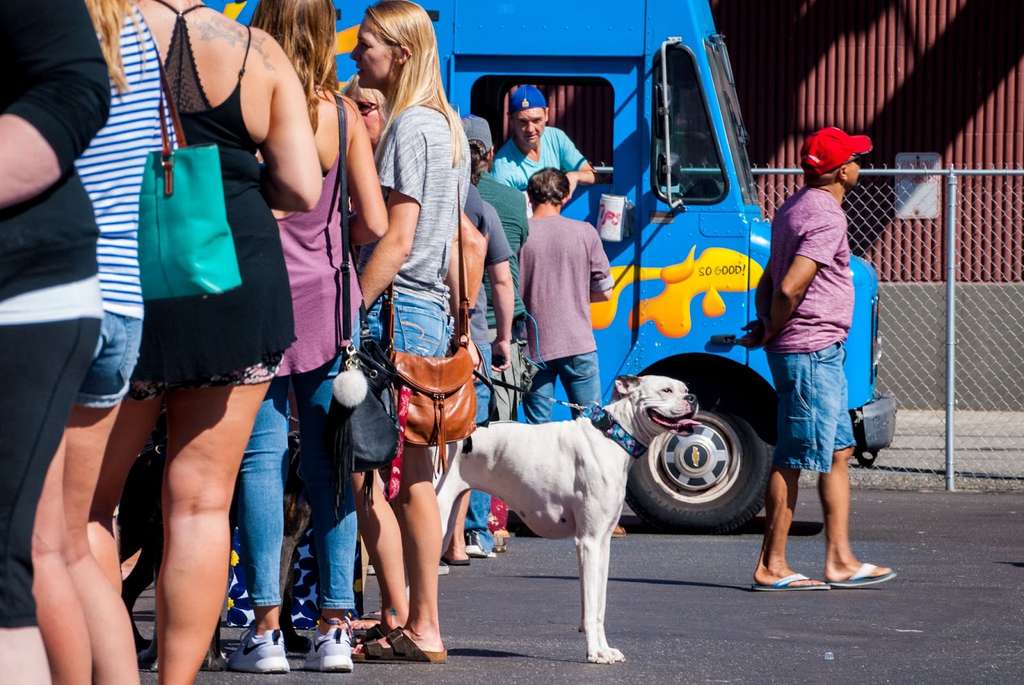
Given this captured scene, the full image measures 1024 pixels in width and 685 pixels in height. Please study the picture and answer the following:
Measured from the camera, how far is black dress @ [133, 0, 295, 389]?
388 centimetres

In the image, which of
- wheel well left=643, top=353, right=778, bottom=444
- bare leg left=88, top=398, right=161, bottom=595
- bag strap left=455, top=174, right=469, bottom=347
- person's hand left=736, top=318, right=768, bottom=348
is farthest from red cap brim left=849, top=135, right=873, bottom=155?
bare leg left=88, top=398, right=161, bottom=595

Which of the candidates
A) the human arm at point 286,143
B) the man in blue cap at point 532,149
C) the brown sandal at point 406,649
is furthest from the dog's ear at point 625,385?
the man in blue cap at point 532,149

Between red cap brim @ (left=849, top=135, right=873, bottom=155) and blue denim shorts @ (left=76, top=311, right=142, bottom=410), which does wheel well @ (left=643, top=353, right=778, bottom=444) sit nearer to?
red cap brim @ (left=849, top=135, right=873, bottom=155)

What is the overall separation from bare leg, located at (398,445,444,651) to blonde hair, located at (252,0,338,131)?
1204 millimetres

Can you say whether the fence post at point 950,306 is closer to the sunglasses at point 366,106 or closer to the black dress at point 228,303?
the sunglasses at point 366,106

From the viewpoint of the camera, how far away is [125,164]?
3539mm

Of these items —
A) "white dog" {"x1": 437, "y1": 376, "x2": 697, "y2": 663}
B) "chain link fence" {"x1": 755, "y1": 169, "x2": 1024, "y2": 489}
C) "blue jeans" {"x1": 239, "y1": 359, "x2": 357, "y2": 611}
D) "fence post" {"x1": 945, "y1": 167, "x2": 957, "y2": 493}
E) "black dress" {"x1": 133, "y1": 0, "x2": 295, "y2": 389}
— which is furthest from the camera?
"chain link fence" {"x1": 755, "y1": 169, "x2": 1024, "y2": 489}

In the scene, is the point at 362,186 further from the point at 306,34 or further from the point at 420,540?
the point at 420,540

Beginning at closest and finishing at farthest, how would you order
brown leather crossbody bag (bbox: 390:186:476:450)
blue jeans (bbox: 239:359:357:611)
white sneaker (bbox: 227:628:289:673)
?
blue jeans (bbox: 239:359:357:611) → white sneaker (bbox: 227:628:289:673) → brown leather crossbody bag (bbox: 390:186:476:450)

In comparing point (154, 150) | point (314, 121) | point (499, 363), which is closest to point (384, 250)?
point (314, 121)

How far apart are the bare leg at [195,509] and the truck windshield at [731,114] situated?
584 cm

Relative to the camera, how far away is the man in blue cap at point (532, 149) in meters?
9.60

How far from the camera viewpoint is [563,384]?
9109 mm

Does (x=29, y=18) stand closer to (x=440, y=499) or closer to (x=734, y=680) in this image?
(x=734, y=680)
